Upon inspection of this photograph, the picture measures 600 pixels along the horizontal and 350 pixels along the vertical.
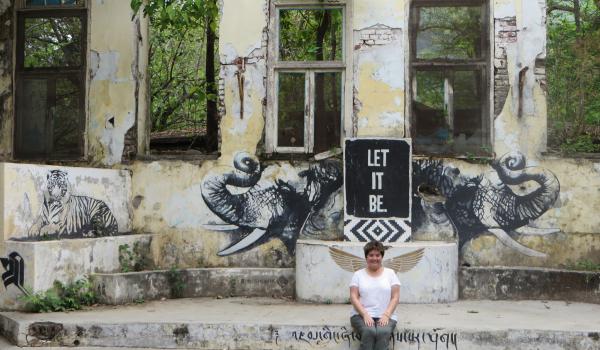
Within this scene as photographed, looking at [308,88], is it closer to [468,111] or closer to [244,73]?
[244,73]

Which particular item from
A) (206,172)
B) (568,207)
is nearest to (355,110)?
(206,172)

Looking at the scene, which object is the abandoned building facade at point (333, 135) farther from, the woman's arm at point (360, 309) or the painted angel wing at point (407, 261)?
the woman's arm at point (360, 309)

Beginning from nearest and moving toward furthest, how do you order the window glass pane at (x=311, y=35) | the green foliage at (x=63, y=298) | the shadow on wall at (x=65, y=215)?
the green foliage at (x=63, y=298)
the shadow on wall at (x=65, y=215)
the window glass pane at (x=311, y=35)

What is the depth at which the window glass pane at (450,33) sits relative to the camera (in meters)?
9.10

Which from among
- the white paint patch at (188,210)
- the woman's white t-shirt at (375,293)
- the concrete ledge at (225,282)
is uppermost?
the white paint patch at (188,210)

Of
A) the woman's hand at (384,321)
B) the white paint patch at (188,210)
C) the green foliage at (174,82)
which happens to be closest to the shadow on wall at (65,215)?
the white paint patch at (188,210)

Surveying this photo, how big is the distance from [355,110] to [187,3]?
232 cm

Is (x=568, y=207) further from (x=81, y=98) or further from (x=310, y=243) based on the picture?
(x=81, y=98)

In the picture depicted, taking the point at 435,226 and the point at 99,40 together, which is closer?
the point at 435,226

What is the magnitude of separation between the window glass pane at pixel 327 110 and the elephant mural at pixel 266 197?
0.89 feet

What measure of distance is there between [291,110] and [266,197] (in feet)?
3.62

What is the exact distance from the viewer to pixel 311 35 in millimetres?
9305

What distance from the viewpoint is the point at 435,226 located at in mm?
8922

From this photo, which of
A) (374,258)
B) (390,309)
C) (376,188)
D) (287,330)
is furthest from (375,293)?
(376,188)
